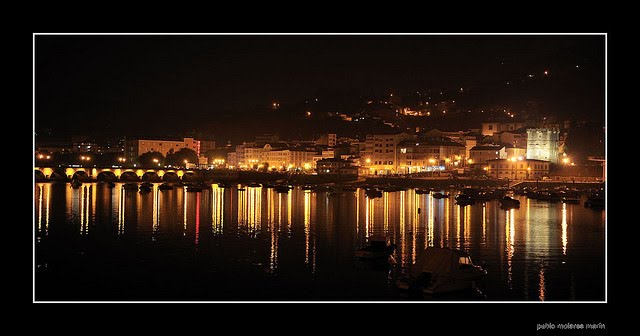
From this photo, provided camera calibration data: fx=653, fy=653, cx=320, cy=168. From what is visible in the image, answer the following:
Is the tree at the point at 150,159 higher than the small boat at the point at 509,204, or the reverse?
the tree at the point at 150,159

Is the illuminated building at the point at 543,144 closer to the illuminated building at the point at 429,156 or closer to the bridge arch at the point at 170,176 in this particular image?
the illuminated building at the point at 429,156

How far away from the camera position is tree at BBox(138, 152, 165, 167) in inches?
1430

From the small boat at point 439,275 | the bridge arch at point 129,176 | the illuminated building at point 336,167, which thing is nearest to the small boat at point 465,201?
the small boat at point 439,275

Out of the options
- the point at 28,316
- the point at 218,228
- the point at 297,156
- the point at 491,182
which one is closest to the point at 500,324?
the point at 28,316

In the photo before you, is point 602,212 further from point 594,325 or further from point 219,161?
point 219,161

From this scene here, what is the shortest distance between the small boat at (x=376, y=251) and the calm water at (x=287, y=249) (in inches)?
7.3

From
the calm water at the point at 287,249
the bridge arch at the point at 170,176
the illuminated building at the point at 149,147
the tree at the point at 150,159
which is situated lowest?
the calm water at the point at 287,249

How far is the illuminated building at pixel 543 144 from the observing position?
2925 centimetres

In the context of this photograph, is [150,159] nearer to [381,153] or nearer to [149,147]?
[149,147]

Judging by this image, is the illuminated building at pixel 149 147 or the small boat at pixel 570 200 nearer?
the small boat at pixel 570 200

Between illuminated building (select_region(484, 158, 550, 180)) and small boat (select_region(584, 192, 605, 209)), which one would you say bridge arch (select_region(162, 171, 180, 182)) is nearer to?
illuminated building (select_region(484, 158, 550, 180))

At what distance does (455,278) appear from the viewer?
19.5 feet

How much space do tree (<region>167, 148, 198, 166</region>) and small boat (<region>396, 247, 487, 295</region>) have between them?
105 ft

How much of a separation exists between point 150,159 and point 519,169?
66.5ft
